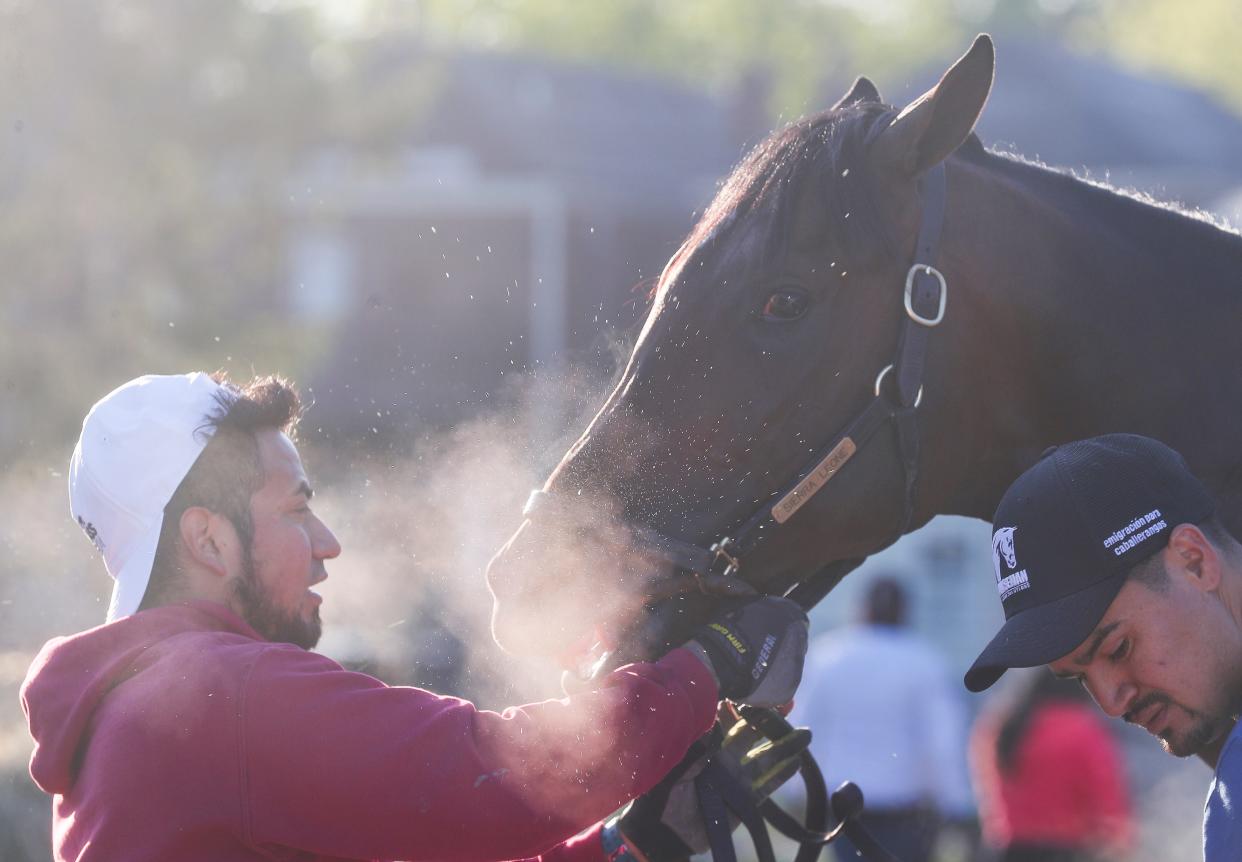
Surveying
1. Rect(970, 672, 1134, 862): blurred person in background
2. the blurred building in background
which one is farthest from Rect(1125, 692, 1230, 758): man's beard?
the blurred building in background

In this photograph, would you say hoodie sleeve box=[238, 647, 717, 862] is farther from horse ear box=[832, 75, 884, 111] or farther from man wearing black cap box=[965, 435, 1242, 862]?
horse ear box=[832, 75, 884, 111]

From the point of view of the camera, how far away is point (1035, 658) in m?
2.28

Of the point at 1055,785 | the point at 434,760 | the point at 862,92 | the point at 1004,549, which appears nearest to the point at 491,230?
the point at 1055,785

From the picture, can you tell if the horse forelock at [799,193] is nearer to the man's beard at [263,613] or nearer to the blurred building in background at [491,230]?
the man's beard at [263,613]

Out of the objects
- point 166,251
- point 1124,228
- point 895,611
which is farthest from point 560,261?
point 1124,228

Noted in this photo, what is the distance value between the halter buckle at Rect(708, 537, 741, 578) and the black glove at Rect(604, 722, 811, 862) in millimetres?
354

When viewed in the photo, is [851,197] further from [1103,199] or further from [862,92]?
[862,92]

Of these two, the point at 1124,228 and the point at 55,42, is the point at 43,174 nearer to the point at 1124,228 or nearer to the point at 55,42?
the point at 55,42

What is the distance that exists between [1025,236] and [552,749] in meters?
1.40

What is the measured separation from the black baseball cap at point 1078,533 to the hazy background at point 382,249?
43.6 inches

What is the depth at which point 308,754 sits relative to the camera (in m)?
2.44

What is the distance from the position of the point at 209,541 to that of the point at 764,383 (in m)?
1.12

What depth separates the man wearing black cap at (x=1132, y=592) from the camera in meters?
2.22

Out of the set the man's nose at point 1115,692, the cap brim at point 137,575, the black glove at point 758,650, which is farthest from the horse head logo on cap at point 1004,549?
the cap brim at point 137,575
